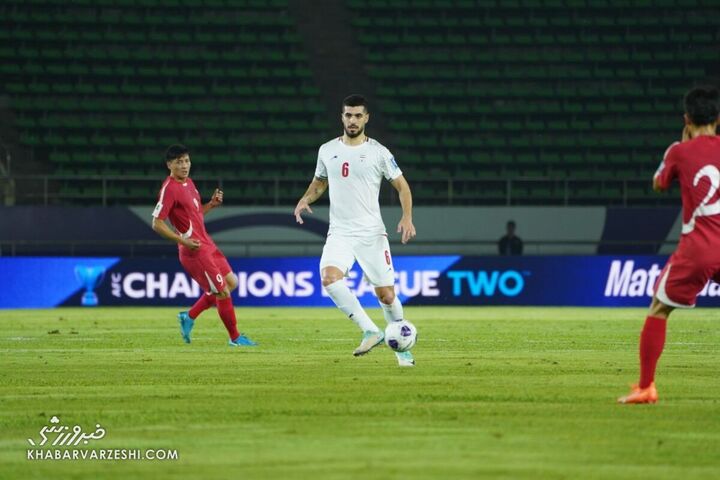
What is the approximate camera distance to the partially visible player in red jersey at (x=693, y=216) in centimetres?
871

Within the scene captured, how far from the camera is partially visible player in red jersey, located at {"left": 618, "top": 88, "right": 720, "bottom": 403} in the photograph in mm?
8711

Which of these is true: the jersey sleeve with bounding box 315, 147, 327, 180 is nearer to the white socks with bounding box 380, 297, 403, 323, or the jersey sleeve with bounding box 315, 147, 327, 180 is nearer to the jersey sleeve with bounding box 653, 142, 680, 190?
the white socks with bounding box 380, 297, 403, 323

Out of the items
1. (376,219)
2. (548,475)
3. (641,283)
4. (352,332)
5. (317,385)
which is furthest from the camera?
(641,283)

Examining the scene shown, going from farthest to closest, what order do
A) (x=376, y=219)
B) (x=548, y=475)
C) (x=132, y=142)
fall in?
(x=132, y=142)
(x=376, y=219)
(x=548, y=475)

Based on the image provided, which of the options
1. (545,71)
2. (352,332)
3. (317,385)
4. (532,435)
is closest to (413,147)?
(545,71)

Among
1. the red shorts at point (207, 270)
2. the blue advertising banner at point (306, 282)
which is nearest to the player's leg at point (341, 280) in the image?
the red shorts at point (207, 270)

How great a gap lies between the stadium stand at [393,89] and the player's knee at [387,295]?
18726 millimetres

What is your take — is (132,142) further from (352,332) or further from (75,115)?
(352,332)

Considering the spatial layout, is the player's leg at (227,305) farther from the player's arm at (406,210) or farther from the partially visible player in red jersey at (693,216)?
the partially visible player in red jersey at (693,216)

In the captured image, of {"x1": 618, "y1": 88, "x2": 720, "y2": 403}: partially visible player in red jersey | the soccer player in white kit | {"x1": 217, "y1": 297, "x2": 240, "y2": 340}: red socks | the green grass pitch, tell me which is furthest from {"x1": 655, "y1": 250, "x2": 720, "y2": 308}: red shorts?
{"x1": 217, "y1": 297, "x2": 240, "y2": 340}: red socks

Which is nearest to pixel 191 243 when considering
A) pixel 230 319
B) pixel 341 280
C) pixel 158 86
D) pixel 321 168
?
pixel 230 319

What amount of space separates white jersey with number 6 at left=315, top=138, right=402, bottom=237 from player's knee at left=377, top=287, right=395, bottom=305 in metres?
0.55

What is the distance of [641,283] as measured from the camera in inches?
1056

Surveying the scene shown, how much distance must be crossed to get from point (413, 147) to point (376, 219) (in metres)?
21.0
